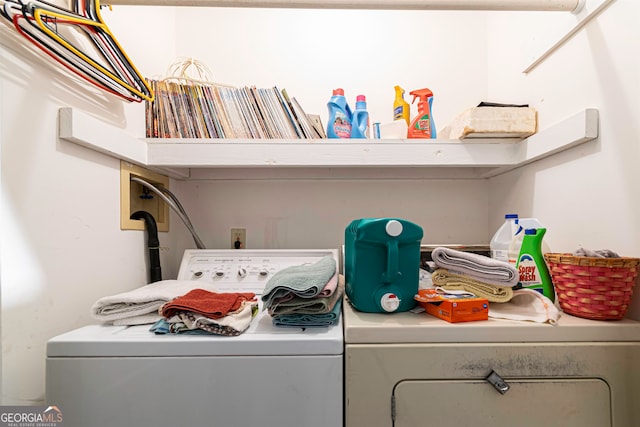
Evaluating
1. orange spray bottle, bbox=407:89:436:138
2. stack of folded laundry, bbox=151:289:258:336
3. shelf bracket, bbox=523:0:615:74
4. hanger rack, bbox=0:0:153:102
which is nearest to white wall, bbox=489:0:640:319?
shelf bracket, bbox=523:0:615:74

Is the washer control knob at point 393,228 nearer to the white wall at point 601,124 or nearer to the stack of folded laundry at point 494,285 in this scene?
the stack of folded laundry at point 494,285

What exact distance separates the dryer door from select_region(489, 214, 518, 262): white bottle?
0.45m

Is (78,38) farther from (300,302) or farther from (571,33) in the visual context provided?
(571,33)

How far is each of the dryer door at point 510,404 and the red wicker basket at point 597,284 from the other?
0.18 m

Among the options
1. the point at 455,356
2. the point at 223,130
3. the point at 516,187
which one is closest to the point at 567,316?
the point at 455,356

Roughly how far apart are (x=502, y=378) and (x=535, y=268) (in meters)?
0.40

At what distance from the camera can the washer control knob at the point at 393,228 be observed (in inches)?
34.3

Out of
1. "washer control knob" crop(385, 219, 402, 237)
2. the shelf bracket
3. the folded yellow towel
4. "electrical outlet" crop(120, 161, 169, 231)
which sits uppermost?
the shelf bracket

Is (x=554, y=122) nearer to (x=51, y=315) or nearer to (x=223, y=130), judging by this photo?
(x=223, y=130)

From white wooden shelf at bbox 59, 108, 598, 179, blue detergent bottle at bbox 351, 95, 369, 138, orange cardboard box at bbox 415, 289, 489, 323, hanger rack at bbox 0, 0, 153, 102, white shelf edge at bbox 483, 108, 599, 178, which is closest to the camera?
hanger rack at bbox 0, 0, 153, 102

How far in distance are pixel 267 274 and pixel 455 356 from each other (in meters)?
0.81

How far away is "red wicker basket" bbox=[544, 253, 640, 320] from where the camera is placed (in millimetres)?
774

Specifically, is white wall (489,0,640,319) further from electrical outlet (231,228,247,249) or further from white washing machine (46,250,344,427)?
electrical outlet (231,228,247,249)

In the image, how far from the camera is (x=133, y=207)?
1365 mm
